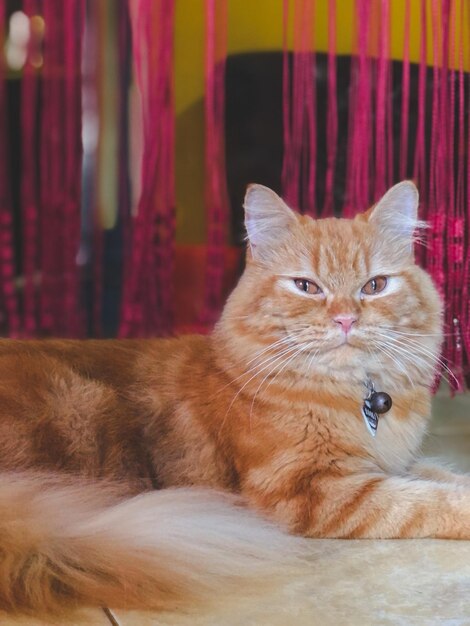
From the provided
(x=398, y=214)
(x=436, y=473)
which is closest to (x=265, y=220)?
(x=398, y=214)

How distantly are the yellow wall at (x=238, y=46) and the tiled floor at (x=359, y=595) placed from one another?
50.1 inches

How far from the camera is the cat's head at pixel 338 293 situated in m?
1.56

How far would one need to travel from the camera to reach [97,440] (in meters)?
1.64

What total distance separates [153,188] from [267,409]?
38.0 inches

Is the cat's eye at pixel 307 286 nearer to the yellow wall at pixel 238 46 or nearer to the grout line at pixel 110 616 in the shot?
the grout line at pixel 110 616

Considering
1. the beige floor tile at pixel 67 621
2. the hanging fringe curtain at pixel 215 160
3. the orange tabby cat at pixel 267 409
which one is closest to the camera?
the beige floor tile at pixel 67 621

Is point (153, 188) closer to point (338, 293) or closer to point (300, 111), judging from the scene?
point (300, 111)

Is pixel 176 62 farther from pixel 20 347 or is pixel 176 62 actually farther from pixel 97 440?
pixel 97 440

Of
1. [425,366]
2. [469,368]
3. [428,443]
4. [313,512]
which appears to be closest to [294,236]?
[425,366]

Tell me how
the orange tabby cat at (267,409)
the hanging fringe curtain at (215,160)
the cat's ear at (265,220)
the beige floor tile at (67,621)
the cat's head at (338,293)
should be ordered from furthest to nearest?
1. the hanging fringe curtain at (215,160)
2. the cat's ear at (265,220)
3. the cat's head at (338,293)
4. the orange tabby cat at (267,409)
5. the beige floor tile at (67,621)

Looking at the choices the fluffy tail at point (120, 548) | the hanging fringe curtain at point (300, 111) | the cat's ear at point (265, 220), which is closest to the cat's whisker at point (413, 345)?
the cat's ear at point (265, 220)

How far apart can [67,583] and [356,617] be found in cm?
44

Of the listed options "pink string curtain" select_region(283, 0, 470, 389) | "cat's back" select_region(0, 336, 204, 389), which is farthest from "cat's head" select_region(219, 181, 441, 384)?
"pink string curtain" select_region(283, 0, 470, 389)

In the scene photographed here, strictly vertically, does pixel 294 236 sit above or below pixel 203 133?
below
